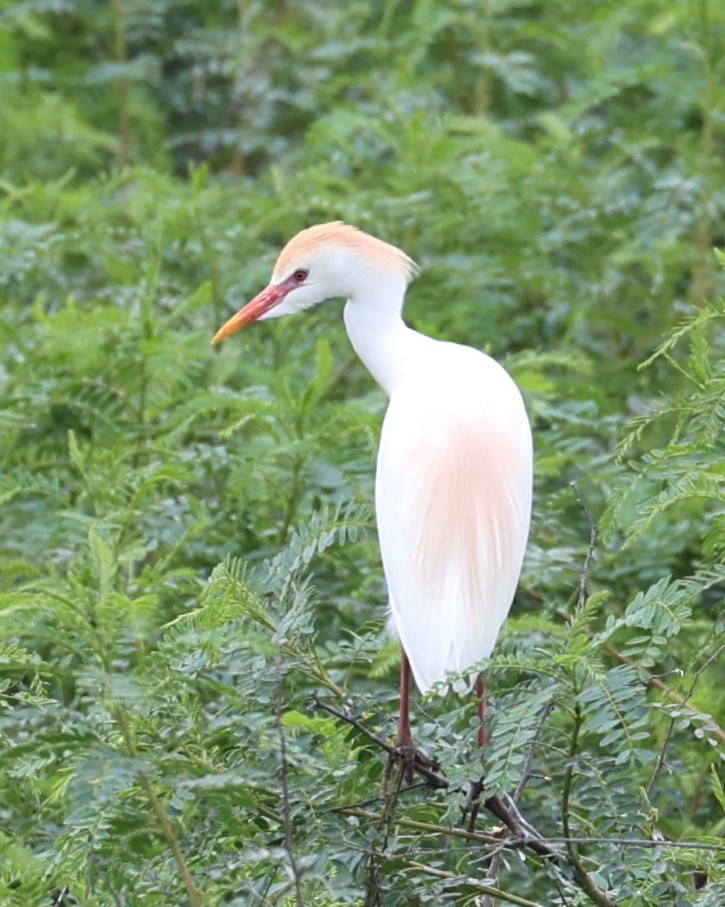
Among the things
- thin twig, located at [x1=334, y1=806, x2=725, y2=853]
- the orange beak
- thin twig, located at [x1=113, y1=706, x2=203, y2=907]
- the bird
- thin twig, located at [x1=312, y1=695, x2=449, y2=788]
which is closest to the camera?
thin twig, located at [x1=113, y1=706, x2=203, y2=907]

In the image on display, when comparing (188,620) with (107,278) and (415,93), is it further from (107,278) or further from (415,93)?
(415,93)

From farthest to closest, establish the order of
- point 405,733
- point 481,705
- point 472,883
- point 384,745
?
point 481,705
point 405,733
point 384,745
point 472,883

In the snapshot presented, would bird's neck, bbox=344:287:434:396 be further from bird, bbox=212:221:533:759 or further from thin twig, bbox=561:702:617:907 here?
thin twig, bbox=561:702:617:907

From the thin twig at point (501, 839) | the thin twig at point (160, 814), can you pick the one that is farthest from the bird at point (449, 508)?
the thin twig at point (160, 814)

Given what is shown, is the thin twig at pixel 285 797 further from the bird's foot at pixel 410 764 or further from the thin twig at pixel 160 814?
the bird's foot at pixel 410 764

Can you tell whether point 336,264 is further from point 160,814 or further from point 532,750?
point 160,814

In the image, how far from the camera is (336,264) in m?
3.15

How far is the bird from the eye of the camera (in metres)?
2.45

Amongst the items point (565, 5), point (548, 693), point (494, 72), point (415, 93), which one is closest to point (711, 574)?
point (548, 693)

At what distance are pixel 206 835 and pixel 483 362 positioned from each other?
1.08 metres

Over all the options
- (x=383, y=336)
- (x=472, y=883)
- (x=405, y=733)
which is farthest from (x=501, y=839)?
(x=383, y=336)

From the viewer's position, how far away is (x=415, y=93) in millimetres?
5828

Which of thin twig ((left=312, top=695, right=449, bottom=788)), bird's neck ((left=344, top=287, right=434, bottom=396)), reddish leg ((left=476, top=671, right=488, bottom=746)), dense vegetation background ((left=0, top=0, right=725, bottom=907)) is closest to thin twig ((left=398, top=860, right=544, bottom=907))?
dense vegetation background ((left=0, top=0, right=725, bottom=907))

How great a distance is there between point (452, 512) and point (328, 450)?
2.92 feet
